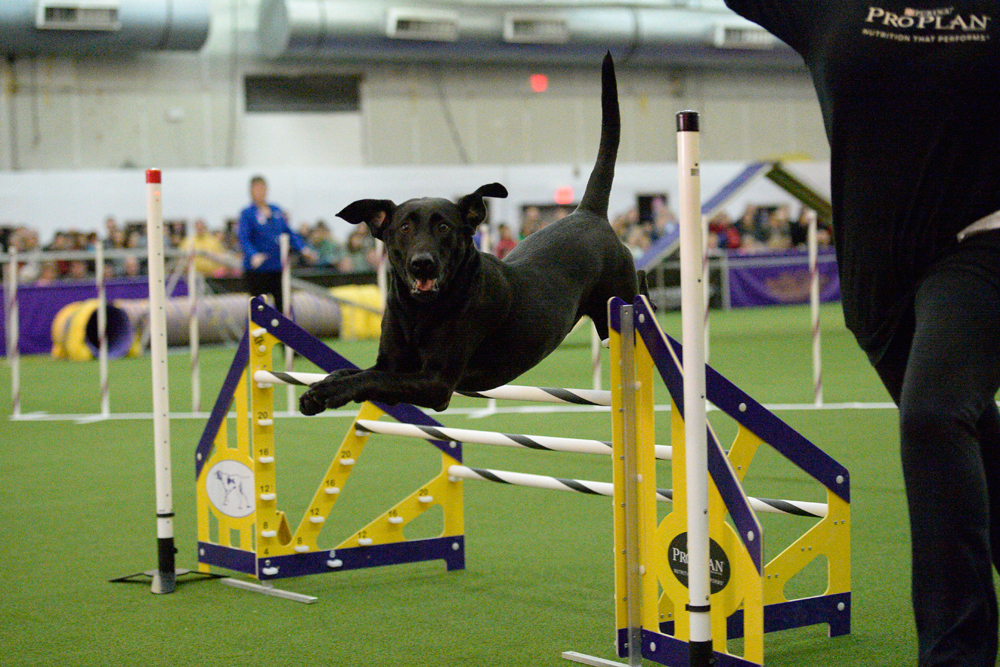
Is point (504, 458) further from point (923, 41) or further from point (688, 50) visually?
point (688, 50)

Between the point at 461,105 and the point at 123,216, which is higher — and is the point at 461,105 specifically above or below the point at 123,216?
above

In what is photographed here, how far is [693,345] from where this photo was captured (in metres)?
2.01

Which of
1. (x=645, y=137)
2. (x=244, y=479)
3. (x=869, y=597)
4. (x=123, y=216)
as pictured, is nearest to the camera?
(x=869, y=597)

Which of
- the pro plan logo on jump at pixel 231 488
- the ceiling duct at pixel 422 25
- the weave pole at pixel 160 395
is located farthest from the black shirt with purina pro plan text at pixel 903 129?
the ceiling duct at pixel 422 25

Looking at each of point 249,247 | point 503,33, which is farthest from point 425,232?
point 503,33

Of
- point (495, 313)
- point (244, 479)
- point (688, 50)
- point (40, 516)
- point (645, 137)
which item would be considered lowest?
point (40, 516)

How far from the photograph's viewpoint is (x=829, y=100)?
204 centimetres

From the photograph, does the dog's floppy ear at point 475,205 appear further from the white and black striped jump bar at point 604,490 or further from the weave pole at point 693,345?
the white and black striped jump bar at point 604,490

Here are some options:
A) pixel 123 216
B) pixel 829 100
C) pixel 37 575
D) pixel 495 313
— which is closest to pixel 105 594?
pixel 37 575

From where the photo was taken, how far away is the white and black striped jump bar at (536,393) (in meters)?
2.71

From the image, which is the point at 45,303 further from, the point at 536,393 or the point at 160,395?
the point at 536,393

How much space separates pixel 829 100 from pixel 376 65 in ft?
59.2

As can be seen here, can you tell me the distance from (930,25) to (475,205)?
92cm

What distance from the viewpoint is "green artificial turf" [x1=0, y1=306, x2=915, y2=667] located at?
279 cm
